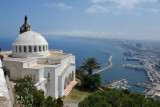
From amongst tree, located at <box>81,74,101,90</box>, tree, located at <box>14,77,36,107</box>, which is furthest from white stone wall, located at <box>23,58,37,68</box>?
tree, located at <box>81,74,101,90</box>

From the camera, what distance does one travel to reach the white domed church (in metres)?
17.8

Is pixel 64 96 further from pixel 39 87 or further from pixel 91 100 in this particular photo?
pixel 91 100

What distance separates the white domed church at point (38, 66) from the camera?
1784 centimetres

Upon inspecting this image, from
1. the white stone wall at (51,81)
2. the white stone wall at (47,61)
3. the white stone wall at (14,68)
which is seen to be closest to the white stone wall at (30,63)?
the white stone wall at (14,68)

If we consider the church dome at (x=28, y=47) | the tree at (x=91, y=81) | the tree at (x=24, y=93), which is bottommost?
A: the tree at (x=91, y=81)

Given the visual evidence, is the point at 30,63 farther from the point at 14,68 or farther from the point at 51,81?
the point at 51,81

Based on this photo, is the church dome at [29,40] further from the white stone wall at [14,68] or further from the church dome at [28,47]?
the white stone wall at [14,68]

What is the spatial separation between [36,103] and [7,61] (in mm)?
9553

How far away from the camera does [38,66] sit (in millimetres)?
19281

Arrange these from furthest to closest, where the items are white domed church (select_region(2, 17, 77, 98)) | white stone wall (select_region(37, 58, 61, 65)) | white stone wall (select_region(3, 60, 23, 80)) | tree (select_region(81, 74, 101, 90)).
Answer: tree (select_region(81, 74, 101, 90)), white stone wall (select_region(37, 58, 61, 65)), white stone wall (select_region(3, 60, 23, 80)), white domed church (select_region(2, 17, 77, 98))

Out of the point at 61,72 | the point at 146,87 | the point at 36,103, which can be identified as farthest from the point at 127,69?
the point at 36,103

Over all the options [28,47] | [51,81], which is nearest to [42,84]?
[51,81]

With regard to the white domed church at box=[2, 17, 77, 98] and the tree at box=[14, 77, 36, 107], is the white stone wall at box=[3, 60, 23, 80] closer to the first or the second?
the white domed church at box=[2, 17, 77, 98]

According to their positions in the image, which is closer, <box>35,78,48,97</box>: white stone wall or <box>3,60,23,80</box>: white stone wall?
<box>35,78,48,97</box>: white stone wall
